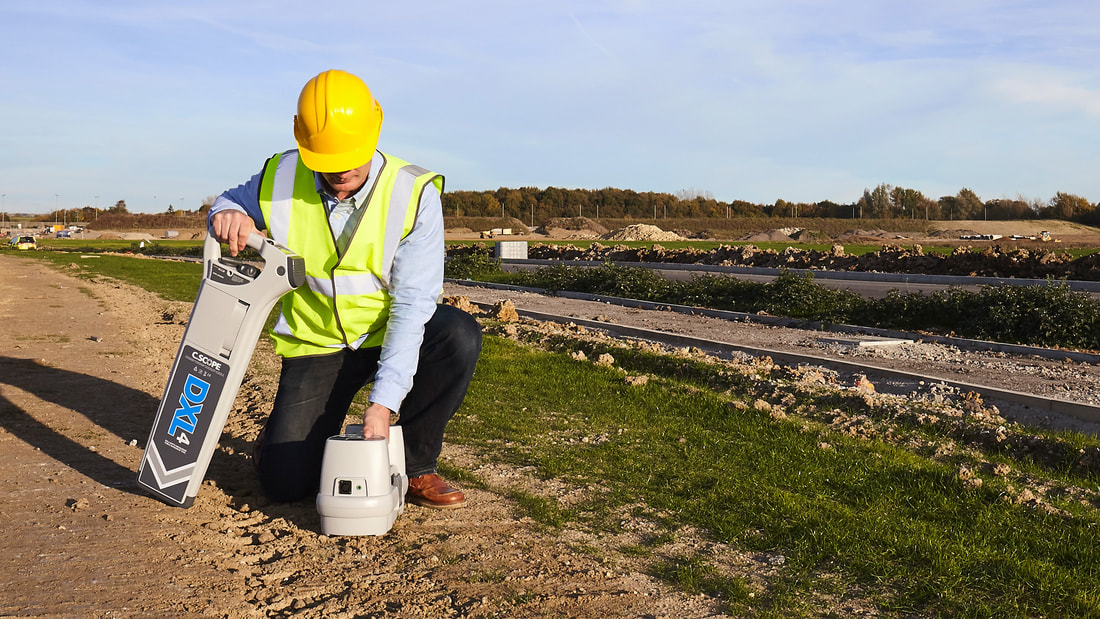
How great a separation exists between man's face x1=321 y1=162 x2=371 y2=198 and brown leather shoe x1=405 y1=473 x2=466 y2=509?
1487mm

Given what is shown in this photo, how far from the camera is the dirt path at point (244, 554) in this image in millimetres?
3129

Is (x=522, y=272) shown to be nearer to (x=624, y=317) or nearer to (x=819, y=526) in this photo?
(x=624, y=317)

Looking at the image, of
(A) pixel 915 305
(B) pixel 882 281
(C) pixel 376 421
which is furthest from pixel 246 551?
(B) pixel 882 281

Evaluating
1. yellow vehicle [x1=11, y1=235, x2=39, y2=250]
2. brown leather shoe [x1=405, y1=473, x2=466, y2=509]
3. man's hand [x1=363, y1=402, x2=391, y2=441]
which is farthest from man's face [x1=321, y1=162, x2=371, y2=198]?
yellow vehicle [x1=11, y1=235, x2=39, y2=250]

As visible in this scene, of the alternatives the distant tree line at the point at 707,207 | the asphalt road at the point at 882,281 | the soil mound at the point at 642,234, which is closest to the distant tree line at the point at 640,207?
the distant tree line at the point at 707,207

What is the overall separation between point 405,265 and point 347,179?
1.58ft

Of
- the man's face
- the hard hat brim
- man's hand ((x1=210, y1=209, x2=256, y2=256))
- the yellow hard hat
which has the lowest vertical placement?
man's hand ((x1=210, y1=209, x2=256, y2=256))

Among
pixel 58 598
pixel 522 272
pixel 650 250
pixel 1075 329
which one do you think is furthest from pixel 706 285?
pixel 58 598

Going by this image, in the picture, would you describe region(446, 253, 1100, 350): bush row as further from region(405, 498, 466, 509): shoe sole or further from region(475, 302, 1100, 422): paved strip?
region(405, 498, 466, 509): shoe sole

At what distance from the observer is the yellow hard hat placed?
377 centimetres

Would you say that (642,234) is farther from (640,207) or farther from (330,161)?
(330,161)

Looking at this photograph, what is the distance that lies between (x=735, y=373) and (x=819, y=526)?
4192 mm

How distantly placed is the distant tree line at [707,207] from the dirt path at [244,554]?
275 feet

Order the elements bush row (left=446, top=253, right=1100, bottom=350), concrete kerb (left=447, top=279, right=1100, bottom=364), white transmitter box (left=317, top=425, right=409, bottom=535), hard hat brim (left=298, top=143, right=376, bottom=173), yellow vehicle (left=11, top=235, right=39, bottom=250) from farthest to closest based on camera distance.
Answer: yellow vehicle (left=11, top=235, right=39, bottom=250) < bush row (left=446, top=253, right=1100, bottom=350) < concrete kerb (left=447, top=279, right=1100, bottom=364) < hard hat brim (left=298, top=143, right=376, bottom=173) < white transmitter box (left=317, top=425, right=409, bottom=535)
